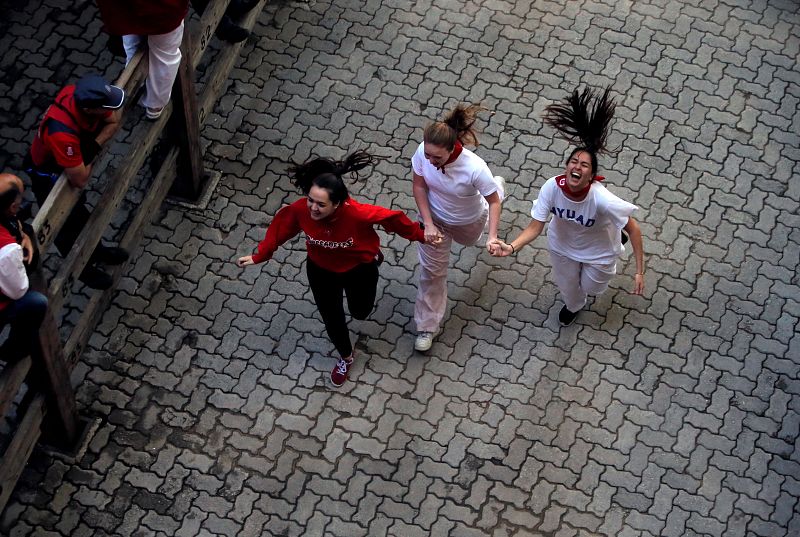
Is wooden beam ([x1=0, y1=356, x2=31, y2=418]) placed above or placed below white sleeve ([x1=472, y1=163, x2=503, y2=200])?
below

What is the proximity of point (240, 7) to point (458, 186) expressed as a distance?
3071mm

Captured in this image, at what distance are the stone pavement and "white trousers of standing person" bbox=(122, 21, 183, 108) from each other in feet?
4.56

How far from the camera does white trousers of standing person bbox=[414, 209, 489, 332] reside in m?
7.40

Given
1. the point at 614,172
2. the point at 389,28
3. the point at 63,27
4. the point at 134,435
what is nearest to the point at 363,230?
the point at 134,435

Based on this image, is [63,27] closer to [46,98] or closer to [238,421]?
[46,98]

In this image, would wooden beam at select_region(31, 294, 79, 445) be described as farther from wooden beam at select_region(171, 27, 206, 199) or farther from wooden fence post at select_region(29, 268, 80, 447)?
wooden beam at select_region(171, 27, 206, 199)

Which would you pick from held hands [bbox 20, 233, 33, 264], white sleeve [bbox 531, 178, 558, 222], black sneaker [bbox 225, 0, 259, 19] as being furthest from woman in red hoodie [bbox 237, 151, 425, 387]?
black sneaker [bbox 225, 0, 259, 19]

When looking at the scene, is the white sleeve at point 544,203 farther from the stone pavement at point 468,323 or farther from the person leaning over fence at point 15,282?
the person leaning over fence at point 15,282

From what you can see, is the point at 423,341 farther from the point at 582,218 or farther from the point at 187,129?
the point at 187,129

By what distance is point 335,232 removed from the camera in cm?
665

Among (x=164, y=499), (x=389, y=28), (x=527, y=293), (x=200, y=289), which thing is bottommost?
(x=164, y=499)

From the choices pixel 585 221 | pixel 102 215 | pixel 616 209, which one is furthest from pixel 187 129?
pixel 616 209

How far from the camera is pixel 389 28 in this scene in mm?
9805

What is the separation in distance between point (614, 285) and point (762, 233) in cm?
135
